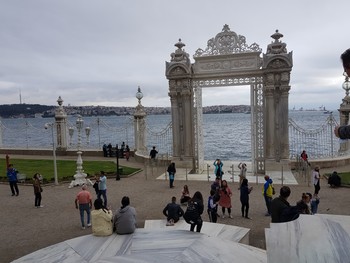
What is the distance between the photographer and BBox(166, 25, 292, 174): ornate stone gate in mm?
18859

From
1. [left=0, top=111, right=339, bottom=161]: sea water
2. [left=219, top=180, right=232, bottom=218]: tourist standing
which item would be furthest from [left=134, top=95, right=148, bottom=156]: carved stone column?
[left=219, top=180, right=232, bottom=218]: tourist standing

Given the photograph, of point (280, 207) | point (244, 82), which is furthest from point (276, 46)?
point (280, 207)

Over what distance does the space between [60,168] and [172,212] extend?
14.7 meters

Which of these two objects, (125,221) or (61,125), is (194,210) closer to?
(125,221)

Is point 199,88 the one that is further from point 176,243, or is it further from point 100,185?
point 176,243

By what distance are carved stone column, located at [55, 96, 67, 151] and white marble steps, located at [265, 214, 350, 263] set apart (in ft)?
84.0

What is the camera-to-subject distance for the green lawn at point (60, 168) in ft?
65.5

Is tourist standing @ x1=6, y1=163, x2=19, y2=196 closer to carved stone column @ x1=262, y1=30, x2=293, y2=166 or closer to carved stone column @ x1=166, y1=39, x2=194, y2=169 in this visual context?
carved stone column @ x1=166, y1=39, x2=194, y2=169

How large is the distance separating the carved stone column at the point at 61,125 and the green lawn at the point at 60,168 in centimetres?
336

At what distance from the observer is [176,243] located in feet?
23.9

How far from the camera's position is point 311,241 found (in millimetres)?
5039

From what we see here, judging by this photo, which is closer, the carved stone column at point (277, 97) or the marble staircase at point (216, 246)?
the marble staircase at point (216, 246)

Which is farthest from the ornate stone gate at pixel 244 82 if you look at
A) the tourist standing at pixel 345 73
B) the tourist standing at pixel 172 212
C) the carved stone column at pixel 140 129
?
the tourist standing at pixel 345 73

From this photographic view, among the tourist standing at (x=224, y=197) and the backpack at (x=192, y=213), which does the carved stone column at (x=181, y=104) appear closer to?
the tourist standing at (x=224, y=197)
